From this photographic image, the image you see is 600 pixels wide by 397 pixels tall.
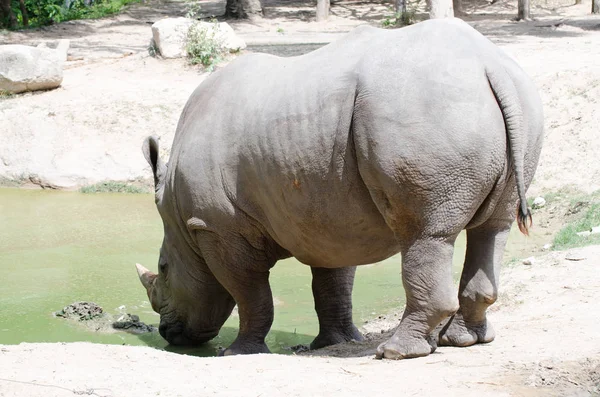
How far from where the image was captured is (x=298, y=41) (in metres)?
21.8

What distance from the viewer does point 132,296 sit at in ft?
29.8

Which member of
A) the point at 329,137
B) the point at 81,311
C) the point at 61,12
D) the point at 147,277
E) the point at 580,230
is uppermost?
the point at 329,137

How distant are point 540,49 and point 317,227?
12745 millimetres

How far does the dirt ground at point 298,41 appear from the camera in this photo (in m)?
5.06

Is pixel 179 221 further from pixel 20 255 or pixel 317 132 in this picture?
pixel 20 255

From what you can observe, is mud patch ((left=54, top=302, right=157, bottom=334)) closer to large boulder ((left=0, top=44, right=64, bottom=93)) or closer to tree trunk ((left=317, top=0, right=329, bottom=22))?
large boulder ((left=0, top=44, right=64, bottom=93))

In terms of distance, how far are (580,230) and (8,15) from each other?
1958cm

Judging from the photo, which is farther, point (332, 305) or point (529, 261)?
point (529, 261)

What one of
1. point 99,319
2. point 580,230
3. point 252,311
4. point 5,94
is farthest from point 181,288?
point 5,94

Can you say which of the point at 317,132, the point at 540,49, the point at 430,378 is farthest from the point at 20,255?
the point at 540,49

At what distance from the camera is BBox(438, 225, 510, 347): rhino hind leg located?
614 cm

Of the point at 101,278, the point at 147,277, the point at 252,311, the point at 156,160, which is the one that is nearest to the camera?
the point at 252,311

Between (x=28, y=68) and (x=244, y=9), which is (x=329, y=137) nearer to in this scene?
(x=28, y=68)

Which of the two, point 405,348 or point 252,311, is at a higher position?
point 405,348
